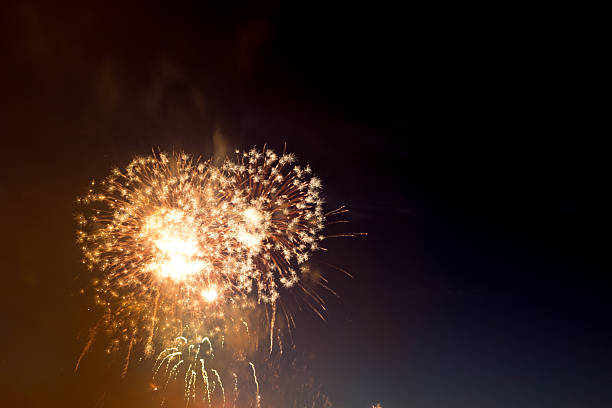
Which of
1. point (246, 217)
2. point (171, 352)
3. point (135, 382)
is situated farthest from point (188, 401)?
point (246, 217)

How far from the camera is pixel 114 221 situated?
16.0 meters

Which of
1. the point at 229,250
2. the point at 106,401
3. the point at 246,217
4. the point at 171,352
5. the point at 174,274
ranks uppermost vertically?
the point at 246,217

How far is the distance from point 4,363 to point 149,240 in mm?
12424

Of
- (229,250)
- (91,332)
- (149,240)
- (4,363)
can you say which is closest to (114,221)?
(149,240)

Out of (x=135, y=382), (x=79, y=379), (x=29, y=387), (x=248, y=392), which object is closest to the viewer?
(x=29, y=387)

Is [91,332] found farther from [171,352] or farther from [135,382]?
[135,382]

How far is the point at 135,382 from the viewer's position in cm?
3077

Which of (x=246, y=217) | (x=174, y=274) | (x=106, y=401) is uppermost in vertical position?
(x=246, y=217)

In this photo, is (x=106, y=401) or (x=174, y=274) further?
(x=106, y=401)

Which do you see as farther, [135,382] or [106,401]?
[135,382]

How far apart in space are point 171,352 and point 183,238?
11693mm

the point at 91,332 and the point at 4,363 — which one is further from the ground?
the point at 91,332

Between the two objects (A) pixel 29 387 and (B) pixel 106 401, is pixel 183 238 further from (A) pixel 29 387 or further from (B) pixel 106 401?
(B) pixel 106 401

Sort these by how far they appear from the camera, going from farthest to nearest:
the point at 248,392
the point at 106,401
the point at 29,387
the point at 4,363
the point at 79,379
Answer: the point at 248,392 < the point at 106,401 < the point at 79,379 < the point at 29,387 < the point at 4,363
